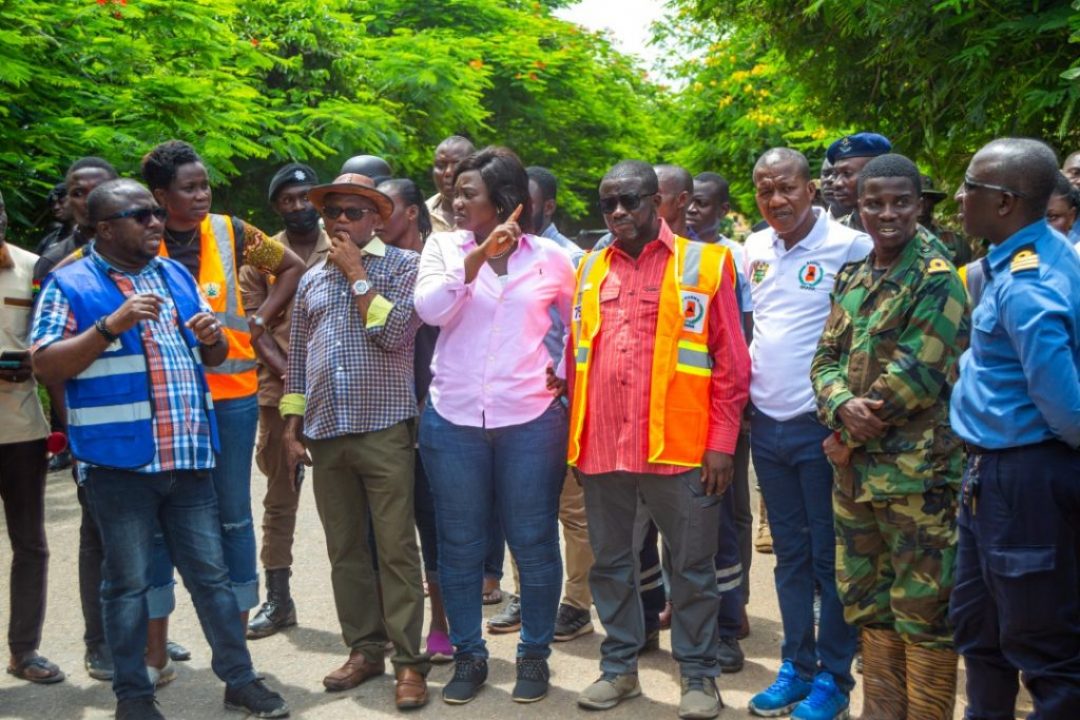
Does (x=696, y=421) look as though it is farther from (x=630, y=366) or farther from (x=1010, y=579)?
(x=1010, y=579)

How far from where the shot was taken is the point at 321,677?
5.68 m

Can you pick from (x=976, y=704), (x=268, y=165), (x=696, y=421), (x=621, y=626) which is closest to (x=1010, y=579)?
(x=976, y=704)

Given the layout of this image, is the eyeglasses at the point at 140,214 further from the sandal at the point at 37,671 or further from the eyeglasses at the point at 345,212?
the sandal at the point at 37,671

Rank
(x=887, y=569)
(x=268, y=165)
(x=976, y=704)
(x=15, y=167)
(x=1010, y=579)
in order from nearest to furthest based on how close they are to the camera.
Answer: (x=1010, y=579) → (x=976, y=704) → (x=887, y=569) → (x=15, y=167) → (x=268, y=165)

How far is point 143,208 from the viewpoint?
4.92 m

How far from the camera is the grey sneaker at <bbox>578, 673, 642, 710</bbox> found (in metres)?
5.15

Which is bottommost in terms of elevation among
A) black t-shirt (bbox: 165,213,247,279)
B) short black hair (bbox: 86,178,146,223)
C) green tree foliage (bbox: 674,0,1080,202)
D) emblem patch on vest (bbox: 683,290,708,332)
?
emblem patch on vest (bbox: 683,290,708,332)

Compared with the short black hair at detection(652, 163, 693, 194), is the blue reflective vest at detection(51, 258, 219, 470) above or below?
below

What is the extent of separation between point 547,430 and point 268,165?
50.9 feet

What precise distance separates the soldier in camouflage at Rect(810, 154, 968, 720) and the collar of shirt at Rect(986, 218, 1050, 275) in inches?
16.8

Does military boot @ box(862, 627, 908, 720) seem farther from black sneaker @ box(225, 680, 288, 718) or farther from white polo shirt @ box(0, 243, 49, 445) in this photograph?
white polo shirt @ box(0, 243, 49, 445)

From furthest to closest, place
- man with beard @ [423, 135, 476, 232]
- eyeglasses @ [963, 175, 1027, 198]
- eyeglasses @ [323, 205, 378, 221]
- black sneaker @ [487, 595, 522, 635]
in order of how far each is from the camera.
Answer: man with beard @ [423, 135, 476, 232]
black sneaker @ [487, 595, 522, 635]
eyeglasses @ [323, 205, 378, 221]
eyeglasses @ [963, 175, 1027, 198]

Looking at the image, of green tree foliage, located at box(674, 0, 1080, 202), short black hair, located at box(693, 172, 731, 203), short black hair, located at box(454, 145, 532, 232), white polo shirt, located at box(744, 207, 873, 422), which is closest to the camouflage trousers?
white polo shirt, located at box(744, 207, 873, 422)

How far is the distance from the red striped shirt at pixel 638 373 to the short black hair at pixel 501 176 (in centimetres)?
64
